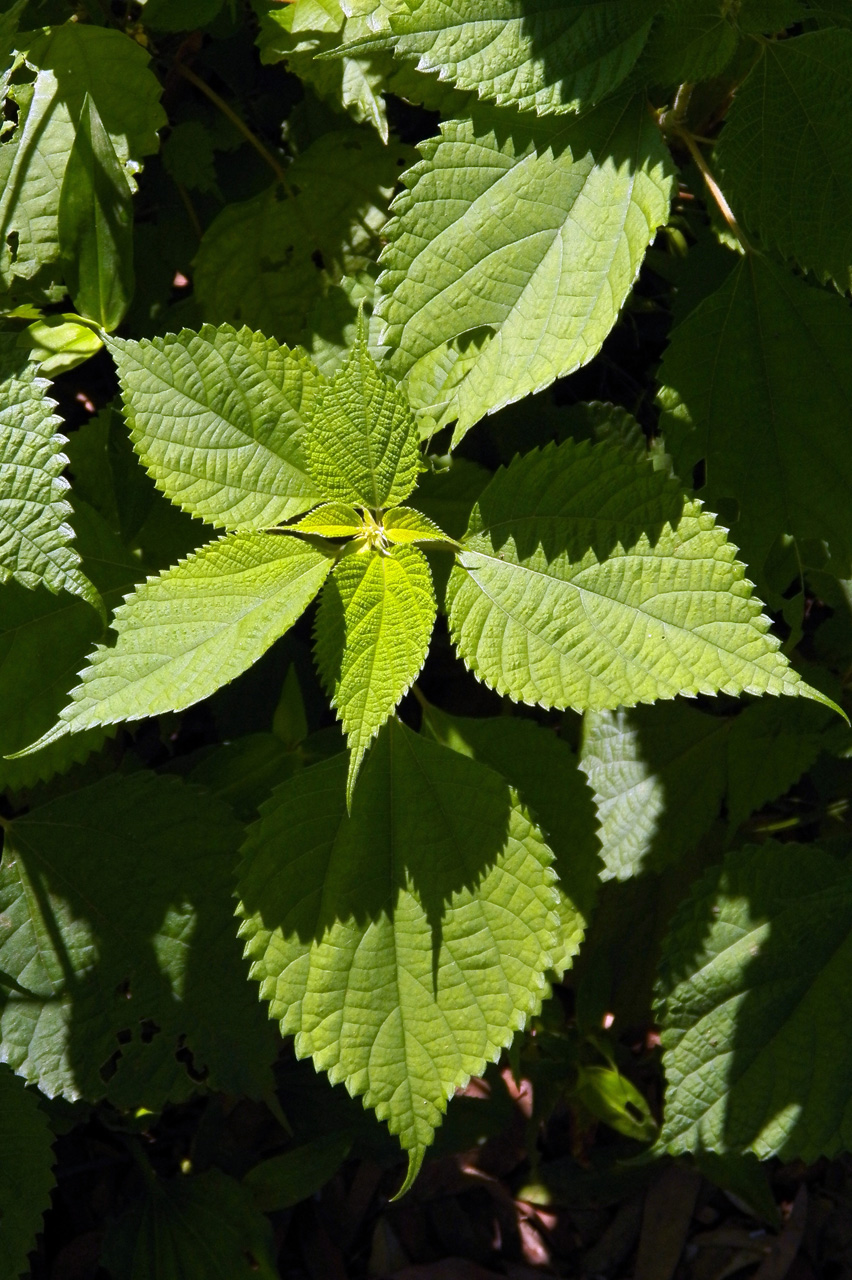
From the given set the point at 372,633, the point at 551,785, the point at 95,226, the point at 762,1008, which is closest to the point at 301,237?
the point at 95,226

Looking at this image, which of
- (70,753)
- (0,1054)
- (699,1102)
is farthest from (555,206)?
(0,1054)

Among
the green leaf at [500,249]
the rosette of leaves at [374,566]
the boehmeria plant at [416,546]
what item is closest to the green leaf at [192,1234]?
the boehmeria plant at [416,546]

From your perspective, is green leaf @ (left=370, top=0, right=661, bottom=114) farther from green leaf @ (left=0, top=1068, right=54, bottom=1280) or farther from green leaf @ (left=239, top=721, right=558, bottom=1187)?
green leaf @ (left=0, top=1068, right=54, bottom=1280)

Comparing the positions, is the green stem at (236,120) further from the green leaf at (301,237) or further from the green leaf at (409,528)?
the green leaf at (409,528)

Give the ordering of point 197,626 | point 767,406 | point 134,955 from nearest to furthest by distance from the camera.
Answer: point 197,626 < point 767,406 < point 134,955

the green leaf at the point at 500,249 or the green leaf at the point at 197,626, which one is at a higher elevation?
the green leaf at the point at 500,249

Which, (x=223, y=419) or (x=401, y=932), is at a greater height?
(x=223, y=419)

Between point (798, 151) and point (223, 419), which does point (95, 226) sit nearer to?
point (223, 419)

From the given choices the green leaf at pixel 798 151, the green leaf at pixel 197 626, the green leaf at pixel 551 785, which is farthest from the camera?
the green leaf at pixel 551 785
